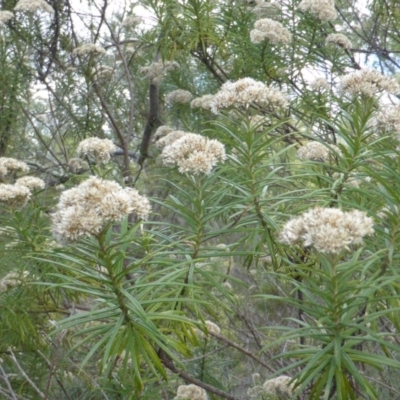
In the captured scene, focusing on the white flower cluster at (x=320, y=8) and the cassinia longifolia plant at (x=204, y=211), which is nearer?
the cassinia longifolia plant at (x=204, y=211)

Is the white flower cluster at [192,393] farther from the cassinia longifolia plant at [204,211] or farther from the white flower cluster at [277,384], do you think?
the white flower cluster at [277,384]

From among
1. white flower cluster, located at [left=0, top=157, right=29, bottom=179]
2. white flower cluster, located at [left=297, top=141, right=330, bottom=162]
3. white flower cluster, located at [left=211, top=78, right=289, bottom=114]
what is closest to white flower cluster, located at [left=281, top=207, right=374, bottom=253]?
white flower cluster, located at [left=211, top=78, right=289, bottom=114]

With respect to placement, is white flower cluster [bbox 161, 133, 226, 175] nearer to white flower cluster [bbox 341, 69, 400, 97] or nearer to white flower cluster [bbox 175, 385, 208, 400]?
white flower cluster [bbox 341, 69, 400, 97]

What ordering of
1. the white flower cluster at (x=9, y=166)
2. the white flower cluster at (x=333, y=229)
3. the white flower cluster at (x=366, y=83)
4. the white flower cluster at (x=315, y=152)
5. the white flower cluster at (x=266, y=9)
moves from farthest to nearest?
the white flower cluster at (x=266, y=9)
the white flower cluster at (x=9, y=166)
the white flower cluster at (x=315, y=152)
the white flower cluster at (x=366, y=83)
the white flower cluster at (x=333, y=229)

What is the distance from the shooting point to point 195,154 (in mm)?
1971

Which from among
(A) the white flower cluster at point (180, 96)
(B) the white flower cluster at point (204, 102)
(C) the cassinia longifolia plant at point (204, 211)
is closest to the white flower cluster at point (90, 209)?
(C) the cassinia longifolia plant at point (204, 211)

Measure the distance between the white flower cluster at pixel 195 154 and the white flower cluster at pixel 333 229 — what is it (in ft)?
1.65

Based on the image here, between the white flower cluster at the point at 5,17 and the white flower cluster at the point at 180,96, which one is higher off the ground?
the white flower cluster at the point at 5,17

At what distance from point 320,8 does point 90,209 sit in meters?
2.28

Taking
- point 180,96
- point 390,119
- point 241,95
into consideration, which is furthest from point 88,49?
point 390,119

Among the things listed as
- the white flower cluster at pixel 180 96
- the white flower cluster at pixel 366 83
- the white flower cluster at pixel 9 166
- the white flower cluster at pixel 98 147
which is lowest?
the white flower cluster at pixel 9 166

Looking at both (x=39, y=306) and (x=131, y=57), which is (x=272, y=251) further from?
(x=131, y=57)

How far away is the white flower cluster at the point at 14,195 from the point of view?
2496mm

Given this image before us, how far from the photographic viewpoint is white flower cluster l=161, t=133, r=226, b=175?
1964 mm
